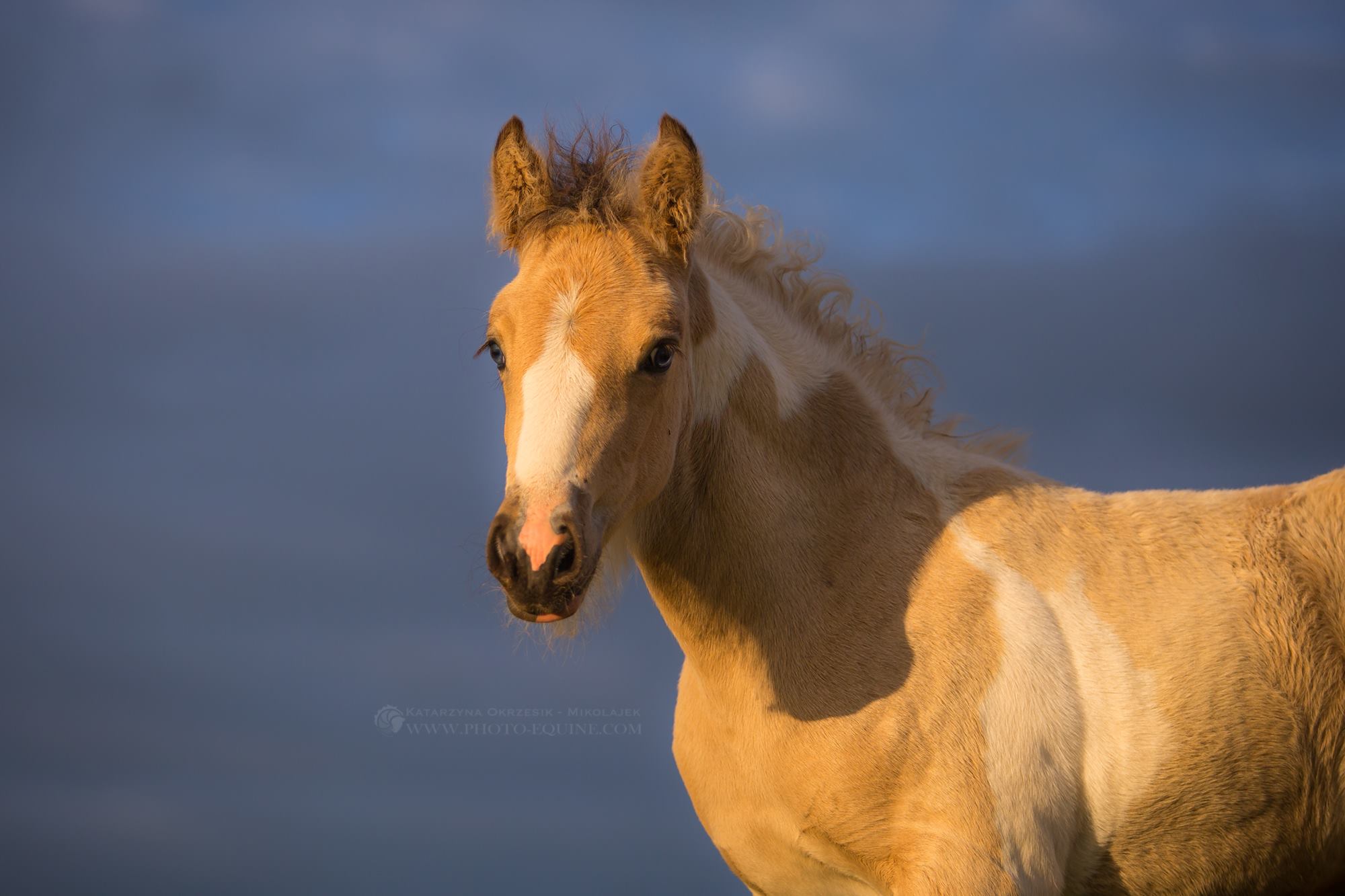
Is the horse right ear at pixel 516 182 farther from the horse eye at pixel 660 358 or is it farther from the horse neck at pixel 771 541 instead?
the horse eye at pixel 660 358

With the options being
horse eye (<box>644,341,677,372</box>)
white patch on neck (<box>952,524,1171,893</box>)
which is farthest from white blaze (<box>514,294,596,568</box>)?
white patch on neck (<box>952,524,1171,893</box>)

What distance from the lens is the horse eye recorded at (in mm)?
4000

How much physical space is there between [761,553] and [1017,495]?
1.21 metres

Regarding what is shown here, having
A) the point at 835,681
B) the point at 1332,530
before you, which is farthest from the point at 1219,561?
the point at 835,681

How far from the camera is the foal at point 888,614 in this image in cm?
405

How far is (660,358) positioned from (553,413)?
491 millimetres

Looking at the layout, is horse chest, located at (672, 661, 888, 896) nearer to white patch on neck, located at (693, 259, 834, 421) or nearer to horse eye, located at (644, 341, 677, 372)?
white patch on neck, located at (693, 259, 834, 421)

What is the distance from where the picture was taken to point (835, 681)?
13.9 ft

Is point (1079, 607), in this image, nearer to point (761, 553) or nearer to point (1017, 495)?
point (1017, 495)

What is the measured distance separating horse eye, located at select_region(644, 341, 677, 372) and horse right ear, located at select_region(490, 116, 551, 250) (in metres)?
0.86

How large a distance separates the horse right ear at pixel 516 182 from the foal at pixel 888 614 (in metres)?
0.01

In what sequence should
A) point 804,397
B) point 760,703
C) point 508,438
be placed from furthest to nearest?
1. point 804,397
2. point 760,703
3. point 508,438

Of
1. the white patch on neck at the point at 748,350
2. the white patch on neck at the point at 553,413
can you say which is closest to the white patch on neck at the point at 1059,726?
the white patch on neck at the point at 748,350

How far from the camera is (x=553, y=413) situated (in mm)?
3770
